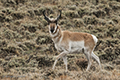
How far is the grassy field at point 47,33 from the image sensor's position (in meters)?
9.77

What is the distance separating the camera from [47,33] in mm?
14297

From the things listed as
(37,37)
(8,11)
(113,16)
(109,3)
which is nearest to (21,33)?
(37,37)

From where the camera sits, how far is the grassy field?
977 cm

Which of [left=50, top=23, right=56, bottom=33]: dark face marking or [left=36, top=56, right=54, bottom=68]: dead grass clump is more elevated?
[left=50, top=23, right=56, bottom=33]: dark face marking

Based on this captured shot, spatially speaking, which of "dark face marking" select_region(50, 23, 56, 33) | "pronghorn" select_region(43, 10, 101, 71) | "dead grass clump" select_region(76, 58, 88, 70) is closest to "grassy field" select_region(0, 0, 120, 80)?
"dead grass clump" select_region(76, 58, 88, 70)

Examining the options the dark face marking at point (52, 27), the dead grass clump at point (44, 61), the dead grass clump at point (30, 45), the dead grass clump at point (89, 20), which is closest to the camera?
the dark face marking at point (52, 27)

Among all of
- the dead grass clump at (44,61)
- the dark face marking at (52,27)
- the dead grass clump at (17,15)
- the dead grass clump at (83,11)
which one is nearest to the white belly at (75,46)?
the dark face marking at (52,27)

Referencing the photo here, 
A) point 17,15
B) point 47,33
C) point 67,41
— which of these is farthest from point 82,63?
point 17,15

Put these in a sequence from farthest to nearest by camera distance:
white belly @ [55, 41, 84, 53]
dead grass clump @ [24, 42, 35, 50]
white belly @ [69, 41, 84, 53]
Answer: dead grass clump @ [24, 42, 35, 50], white belly @ [69, 41, 84, 53], white belly @ [55, 41, 84, 53]

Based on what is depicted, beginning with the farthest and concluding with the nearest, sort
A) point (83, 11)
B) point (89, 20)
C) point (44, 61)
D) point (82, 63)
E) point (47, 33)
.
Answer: point (83, 11)
point (89, 20)
point (47, 33)
point (44, 61)
point (82, 63)

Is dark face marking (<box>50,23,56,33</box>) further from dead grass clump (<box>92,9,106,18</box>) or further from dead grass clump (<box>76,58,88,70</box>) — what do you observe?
dead grass clump (<box>92,9,106,18</box>)

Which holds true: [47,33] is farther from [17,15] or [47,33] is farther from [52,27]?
[52,27]

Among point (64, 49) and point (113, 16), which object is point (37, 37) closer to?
point (64, 49)

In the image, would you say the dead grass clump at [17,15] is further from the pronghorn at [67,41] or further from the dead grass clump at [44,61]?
the pronghorn at [67,41]
